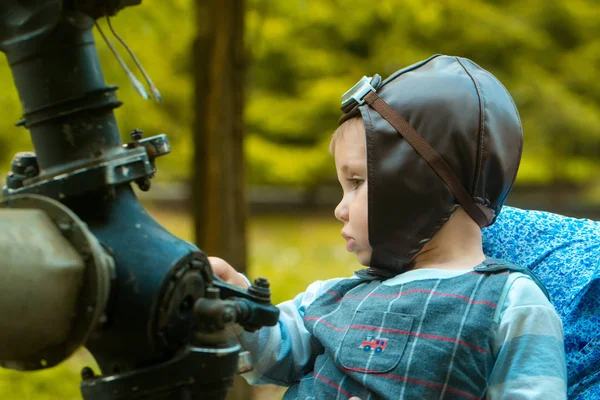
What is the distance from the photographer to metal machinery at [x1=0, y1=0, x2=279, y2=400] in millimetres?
1190

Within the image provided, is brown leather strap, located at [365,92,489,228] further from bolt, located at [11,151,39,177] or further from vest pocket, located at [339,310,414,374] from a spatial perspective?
bolt, located at [11,151,39,177]

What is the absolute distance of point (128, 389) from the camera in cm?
123

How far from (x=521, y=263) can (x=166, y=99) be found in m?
7.97

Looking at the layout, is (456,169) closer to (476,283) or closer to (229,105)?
(476,283)

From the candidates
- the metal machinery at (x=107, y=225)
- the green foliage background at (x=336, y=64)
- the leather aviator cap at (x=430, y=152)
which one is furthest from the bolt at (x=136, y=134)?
the green foliage background at (x=336, y=64)

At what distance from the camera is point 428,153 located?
1635mm

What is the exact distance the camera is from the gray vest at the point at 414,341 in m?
1.57

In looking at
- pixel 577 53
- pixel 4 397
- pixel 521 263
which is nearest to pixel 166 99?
pixel 4 397

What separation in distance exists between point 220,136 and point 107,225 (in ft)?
10.7

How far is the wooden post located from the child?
2.72 metres

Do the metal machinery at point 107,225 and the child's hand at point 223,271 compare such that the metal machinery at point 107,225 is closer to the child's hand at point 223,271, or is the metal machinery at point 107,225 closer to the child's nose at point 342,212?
the child's hand at point 223,271

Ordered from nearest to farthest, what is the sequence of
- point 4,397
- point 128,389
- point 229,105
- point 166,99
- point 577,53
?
point 128,389
point 229,105
point 4,397
point 166,99
point 577,53

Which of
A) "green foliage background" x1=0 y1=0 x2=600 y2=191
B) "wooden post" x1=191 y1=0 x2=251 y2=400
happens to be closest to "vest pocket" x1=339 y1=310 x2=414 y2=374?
"wooden post" x1=191 y1=0 x2=251 y2=400

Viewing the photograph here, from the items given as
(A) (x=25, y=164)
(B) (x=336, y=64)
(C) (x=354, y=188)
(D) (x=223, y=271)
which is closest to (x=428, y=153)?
(C) (x=354, y=188)
